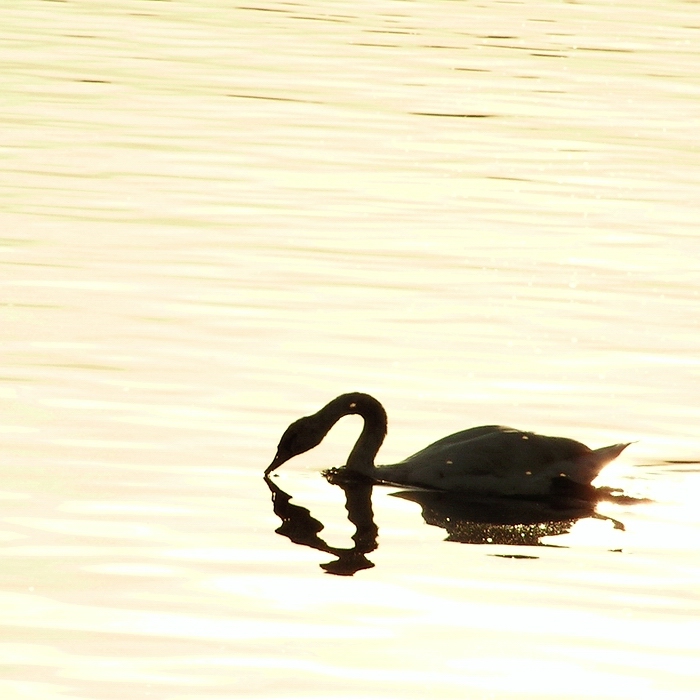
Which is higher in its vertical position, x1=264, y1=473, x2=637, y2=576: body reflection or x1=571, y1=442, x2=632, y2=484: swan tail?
x1=571, y1=442, x2=632, y2=484: swan tail

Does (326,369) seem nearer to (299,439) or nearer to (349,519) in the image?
(299,439)

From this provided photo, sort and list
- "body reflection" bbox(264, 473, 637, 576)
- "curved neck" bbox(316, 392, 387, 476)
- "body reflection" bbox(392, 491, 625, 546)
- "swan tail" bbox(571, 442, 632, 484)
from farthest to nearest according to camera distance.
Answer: "curved neck" bbox(316, 392, 387, 476), "swan tail" bbox(571, 442, 632, 484), "body reflection" bbox(392, 491, 625, 546), "body reflection" bbox(264, 473, 637, 576)

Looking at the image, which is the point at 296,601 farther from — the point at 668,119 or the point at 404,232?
the point at 668,119

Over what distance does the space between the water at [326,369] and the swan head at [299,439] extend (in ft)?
0.50

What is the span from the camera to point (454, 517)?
11.9m

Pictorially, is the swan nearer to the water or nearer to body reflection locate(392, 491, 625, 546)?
body reflection locate(392, 491, 625, 546)

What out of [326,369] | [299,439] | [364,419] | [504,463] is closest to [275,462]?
[299,439]

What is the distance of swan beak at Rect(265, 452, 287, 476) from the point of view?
40.8ft

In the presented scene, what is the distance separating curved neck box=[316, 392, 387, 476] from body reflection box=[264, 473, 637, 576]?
0.45 feet

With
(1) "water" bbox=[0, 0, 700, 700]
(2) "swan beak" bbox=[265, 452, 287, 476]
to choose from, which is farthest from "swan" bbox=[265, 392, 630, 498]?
(1) "water" bbox=[0, 0, 700, 700]

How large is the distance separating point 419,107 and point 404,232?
10743 millimetres

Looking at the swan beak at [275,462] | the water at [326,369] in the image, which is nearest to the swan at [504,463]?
the swan beak at [275,462]

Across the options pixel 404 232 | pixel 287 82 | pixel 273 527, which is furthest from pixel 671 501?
pixel 287 82

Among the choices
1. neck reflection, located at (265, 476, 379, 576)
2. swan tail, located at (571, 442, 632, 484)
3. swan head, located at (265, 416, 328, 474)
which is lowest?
neck reflection, located at (265, 476, 379, 576)
